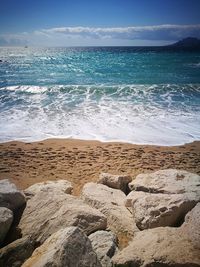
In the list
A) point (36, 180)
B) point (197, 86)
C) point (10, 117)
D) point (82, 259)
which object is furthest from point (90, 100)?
point (82, 259)

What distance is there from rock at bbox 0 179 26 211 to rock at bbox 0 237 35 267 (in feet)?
3.57

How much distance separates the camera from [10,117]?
12.0 metres

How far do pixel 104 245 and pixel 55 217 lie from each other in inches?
33.7

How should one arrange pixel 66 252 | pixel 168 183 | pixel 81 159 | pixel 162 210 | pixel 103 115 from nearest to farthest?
1. pixel 66 252
2. pixel 162 210
3. pixel 168 183
4. pixel 81 159
5. pixel 103 115

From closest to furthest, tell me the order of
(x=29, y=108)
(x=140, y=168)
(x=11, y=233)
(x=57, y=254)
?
1. (x=57, y=254)
2. (x=11, y=233)
3. (x=140, y=168)
4. (x=29, y=108)

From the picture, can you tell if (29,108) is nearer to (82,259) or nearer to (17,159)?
(17,159)

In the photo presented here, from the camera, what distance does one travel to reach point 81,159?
787 cm

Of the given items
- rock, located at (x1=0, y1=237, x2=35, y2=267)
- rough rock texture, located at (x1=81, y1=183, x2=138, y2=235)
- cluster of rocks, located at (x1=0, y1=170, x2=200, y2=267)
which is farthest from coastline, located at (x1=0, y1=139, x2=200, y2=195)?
rock, located at (x1=0, y1=237, x2=35, y2=267)

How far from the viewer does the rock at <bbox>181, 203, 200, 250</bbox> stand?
10.9 feet

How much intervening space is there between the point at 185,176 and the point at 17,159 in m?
4.82

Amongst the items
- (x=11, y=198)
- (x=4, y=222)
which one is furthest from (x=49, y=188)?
(x=4, y=222)

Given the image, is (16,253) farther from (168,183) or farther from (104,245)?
(168,183)

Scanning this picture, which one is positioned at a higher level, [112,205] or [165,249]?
[165,249]

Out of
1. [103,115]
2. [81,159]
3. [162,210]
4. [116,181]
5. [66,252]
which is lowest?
[81,159]
